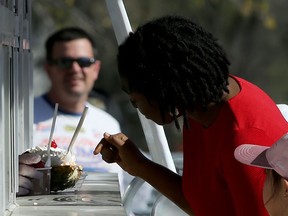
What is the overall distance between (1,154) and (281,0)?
53.5 ft

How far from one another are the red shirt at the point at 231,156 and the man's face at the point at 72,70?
4.81 m

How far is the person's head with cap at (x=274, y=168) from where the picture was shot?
3.30m

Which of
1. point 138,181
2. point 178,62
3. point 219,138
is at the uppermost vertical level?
point 178,62

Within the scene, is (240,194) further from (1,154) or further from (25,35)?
(25,35)

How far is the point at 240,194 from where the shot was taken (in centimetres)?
352

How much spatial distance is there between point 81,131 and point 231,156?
15.1 feet

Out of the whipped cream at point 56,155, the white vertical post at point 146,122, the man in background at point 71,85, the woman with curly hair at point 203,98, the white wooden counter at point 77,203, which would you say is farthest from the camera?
the man in background at point 71,85

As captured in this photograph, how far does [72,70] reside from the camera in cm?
873

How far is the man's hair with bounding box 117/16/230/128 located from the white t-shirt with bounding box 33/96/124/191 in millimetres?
3916

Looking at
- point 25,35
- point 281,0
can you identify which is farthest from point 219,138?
point 281,0

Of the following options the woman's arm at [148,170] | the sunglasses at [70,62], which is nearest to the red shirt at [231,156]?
the woman's arm at [148,170]

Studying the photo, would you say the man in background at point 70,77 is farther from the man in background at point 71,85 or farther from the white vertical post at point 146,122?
the white vertical post at point 146,122

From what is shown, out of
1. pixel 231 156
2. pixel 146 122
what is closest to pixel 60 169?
pixel 146 122

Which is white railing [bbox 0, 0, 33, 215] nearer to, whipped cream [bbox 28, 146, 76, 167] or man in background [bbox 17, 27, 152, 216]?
whipped cream [bbox 28, 146, 76, 167]
